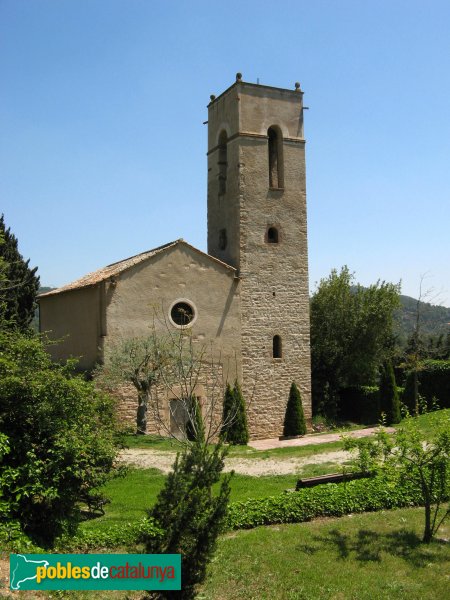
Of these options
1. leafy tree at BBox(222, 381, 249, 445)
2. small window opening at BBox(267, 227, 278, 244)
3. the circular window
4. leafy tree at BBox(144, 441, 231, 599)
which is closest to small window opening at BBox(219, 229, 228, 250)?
small window opening at BBox(267, 227, 278, 244)

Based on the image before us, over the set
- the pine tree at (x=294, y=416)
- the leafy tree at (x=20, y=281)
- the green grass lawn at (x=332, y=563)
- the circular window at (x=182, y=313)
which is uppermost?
the leafy tree at (x=20, y=281)

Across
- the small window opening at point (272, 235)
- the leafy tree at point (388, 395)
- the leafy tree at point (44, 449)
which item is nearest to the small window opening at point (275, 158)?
the small window opening at point (272, 235)

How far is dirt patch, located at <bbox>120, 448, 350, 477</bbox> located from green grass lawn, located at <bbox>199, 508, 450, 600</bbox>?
15.1ft

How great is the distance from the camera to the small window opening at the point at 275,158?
974 inches

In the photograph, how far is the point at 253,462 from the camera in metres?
16.9

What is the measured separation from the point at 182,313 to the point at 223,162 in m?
7.80

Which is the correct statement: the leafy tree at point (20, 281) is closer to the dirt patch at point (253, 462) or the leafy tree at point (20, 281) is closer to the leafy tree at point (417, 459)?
the dirt patch at point (253, 462)

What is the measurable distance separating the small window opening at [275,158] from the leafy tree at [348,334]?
962cm

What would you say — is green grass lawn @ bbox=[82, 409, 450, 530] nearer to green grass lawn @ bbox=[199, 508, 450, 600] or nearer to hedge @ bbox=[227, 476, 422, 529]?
hedge @ bbox=[227, 476, 422, 529]

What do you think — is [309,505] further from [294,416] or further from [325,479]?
[294,416]

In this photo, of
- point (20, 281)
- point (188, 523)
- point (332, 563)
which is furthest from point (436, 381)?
point (188, 523)

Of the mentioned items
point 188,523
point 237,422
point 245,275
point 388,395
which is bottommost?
point 237,422

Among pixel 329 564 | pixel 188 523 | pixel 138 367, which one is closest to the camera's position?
pixel 188 523

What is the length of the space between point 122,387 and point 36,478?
458 inches
